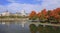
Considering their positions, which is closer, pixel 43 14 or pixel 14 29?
pixel 14 29

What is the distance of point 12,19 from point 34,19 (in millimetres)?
11060

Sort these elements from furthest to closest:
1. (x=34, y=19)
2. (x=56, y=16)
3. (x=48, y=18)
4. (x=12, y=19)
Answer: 1. (x=12, y=19)
2. (x=34, y=19)
3. (x=48, y=18)
4. (x=56, y=16)

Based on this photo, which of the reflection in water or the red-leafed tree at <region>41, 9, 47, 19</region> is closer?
the reflection in water

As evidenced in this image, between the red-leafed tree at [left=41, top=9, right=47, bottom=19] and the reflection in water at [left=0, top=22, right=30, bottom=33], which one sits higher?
the red-leafed tree at [left=41, top=9, right=47, bottom=19]

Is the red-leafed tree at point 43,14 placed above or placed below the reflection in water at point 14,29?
above

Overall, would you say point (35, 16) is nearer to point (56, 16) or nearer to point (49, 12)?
point (49, 12)

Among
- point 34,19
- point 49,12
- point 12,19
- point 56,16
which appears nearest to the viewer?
point 56,16

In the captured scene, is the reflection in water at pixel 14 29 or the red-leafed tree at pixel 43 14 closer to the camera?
the reflection in water at pixel 14 29

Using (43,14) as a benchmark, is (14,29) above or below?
below

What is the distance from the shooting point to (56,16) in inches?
663

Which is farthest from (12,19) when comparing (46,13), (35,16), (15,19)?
(46,13)

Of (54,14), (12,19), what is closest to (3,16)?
(12,19)

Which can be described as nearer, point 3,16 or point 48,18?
point 48,18

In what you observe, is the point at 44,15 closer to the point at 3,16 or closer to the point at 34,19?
the point at 34,19
